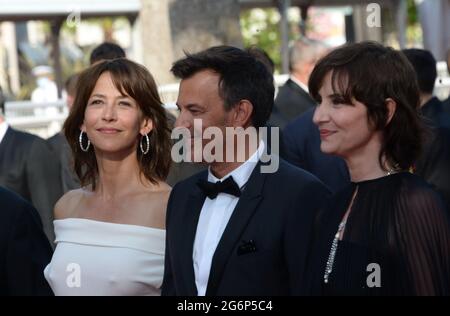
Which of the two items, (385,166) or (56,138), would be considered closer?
(385,166)

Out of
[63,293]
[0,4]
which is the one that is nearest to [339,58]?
[63,293]

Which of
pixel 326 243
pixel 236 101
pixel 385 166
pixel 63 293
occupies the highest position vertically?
pixel 236 101

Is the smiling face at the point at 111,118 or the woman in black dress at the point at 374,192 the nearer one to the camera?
the woman in black dress at the point at 374,192

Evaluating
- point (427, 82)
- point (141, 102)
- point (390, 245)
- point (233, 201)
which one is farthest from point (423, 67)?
point (390, 245)

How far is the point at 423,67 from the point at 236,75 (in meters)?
3.23

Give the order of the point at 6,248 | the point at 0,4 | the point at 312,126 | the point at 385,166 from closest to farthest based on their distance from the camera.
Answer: the point at 385,166, the point at 6,248, the point at 312,126, the point at 0,4

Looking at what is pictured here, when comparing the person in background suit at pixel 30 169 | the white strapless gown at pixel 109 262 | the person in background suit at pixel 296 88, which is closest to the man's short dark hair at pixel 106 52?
the person in background suit at pixel 30 169

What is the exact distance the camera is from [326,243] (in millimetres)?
3918

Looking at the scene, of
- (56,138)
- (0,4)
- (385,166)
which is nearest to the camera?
(385,166)

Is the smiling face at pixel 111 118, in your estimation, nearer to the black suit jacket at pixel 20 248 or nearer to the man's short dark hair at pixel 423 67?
the black suit jacket at pixel 20 248

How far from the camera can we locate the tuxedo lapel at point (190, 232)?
4.14 metres

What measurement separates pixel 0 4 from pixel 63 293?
12.1 metres

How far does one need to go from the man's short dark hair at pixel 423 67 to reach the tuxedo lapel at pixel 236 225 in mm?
3362

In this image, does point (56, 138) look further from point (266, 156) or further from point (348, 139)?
point (348, 139)
